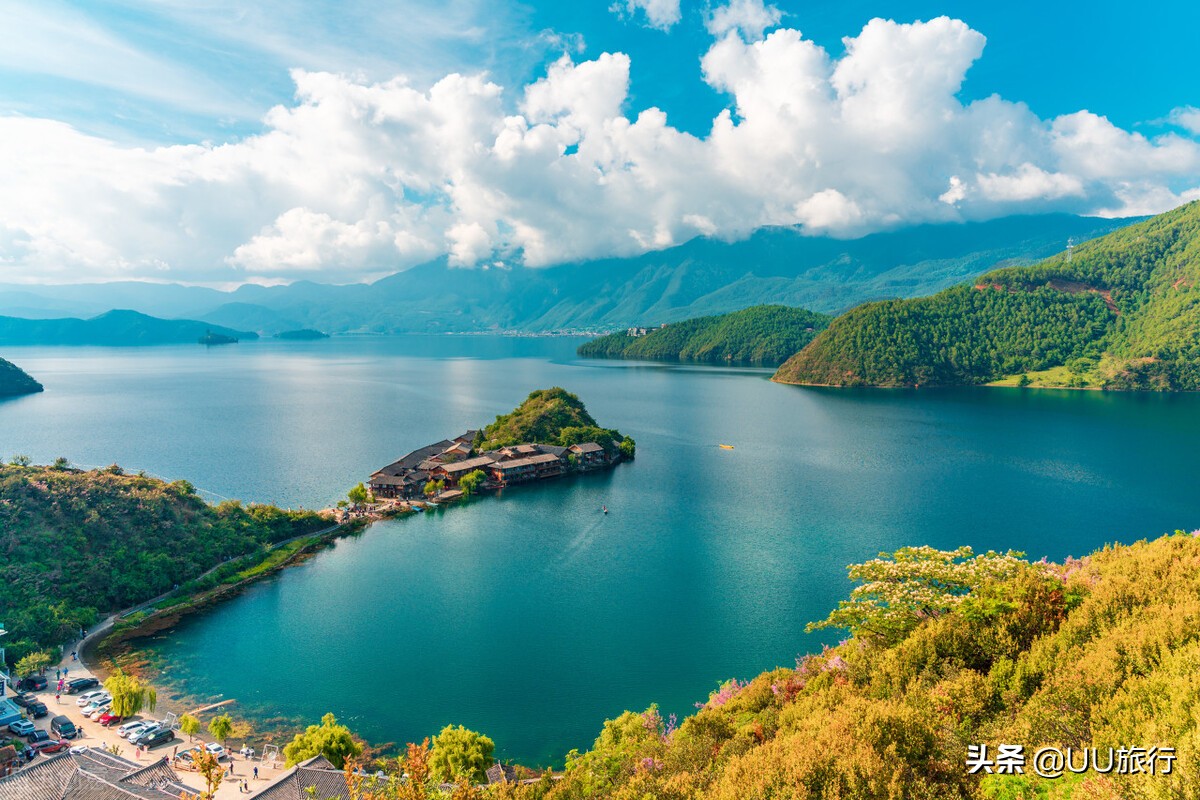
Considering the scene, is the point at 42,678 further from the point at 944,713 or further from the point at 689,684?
the point at 944,713

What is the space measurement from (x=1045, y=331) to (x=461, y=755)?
186461mm

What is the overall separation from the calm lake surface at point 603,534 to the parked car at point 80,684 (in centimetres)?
295

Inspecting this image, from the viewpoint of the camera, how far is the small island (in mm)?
66250

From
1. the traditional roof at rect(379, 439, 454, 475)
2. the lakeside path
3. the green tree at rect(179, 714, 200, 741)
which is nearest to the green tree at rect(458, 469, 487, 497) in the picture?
the traditional roof at rect(379, 439, 454, 475)

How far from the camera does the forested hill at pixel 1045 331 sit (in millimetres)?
141475

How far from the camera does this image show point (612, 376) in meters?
175

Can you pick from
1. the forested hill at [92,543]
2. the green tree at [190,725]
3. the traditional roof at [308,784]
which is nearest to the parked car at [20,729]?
the green tree at [190,725]

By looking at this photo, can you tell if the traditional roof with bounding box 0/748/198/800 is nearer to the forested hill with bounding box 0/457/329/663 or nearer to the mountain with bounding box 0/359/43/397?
the forested hill with bounding box 0/457/329/663

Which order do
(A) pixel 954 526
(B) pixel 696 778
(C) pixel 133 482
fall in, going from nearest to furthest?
(B) pixel 696 778 < (C) pixel 133 482 < (A) pixel 954 526

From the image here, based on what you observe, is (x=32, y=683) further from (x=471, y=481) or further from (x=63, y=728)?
(x=471, y=481)

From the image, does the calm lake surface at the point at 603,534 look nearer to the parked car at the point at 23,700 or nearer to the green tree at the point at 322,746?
the green tree at the point at 322,746

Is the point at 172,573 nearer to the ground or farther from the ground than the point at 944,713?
nearer to the ground

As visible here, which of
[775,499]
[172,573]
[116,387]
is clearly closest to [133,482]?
[172,573]

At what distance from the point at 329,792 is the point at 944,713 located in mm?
19997
